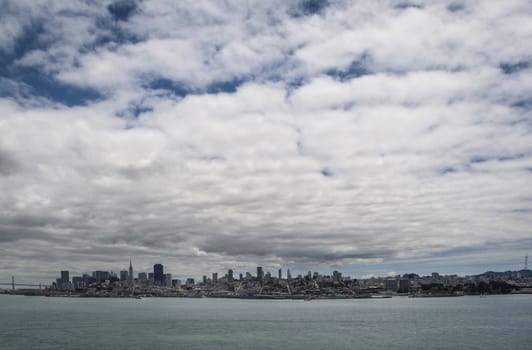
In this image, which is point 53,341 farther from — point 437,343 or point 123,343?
point 437,343

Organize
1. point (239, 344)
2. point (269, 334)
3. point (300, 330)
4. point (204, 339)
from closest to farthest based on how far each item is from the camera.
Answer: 1. point (239, 344)
2. point (204, 339)
3. point (269, 334)
4. point (300, 330)

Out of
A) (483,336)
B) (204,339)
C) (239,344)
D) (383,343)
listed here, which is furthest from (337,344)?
(483,336)

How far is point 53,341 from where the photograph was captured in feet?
245

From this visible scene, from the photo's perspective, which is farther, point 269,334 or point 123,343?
point 269,334

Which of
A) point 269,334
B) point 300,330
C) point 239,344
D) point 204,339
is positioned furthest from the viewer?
point 300,330

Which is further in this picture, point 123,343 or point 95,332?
point 95,332

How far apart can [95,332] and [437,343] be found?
187 ft

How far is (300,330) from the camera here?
92.9 meters

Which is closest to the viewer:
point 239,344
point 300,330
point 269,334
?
point 239,344

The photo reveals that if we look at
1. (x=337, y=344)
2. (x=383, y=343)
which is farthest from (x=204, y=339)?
(x=383, y=343)

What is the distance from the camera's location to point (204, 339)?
77688 millimetres

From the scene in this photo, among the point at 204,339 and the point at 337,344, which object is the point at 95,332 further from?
the point at 337,344

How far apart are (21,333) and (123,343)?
27.4m

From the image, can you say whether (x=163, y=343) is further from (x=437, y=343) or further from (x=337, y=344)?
(x=437, y=343)
